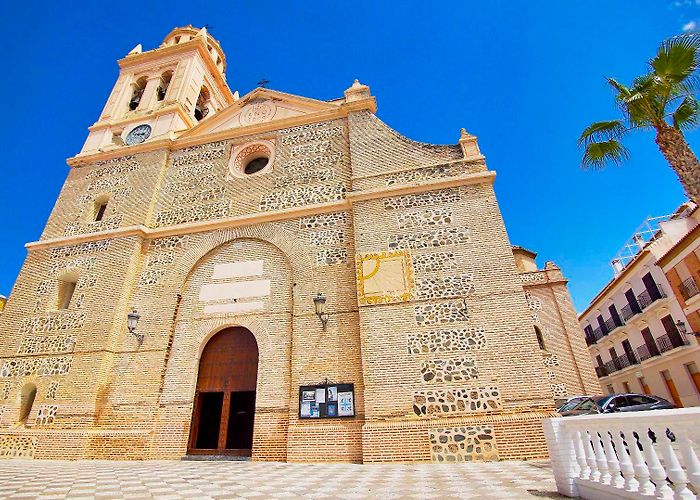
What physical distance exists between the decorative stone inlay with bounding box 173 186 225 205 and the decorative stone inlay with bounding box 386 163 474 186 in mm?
5322

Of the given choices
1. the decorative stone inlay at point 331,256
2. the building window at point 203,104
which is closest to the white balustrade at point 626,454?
the decorative stone inlay at point 331,256

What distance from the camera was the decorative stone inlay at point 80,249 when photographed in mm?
11119

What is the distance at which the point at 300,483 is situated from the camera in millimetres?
4742

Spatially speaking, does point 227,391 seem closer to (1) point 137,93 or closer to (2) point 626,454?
(2) point 626,454

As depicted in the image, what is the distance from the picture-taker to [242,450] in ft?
27.3

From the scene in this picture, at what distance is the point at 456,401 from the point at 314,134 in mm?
8638

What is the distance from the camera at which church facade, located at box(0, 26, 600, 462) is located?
7.39 meters

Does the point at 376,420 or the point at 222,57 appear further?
the point at 222,57

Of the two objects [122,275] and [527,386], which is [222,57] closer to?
[122,275]

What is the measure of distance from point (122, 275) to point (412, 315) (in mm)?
7933

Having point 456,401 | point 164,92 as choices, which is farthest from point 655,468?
point 164,92

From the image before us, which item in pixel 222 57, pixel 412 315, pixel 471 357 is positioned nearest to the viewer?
pixel 471 357

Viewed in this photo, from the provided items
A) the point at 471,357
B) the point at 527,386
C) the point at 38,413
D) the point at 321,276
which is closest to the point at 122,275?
the point at 38,413

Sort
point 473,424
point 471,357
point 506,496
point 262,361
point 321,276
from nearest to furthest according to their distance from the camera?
point 506,496 → point 473,424 → point 471,357 → point 262,361 → point 321,276
